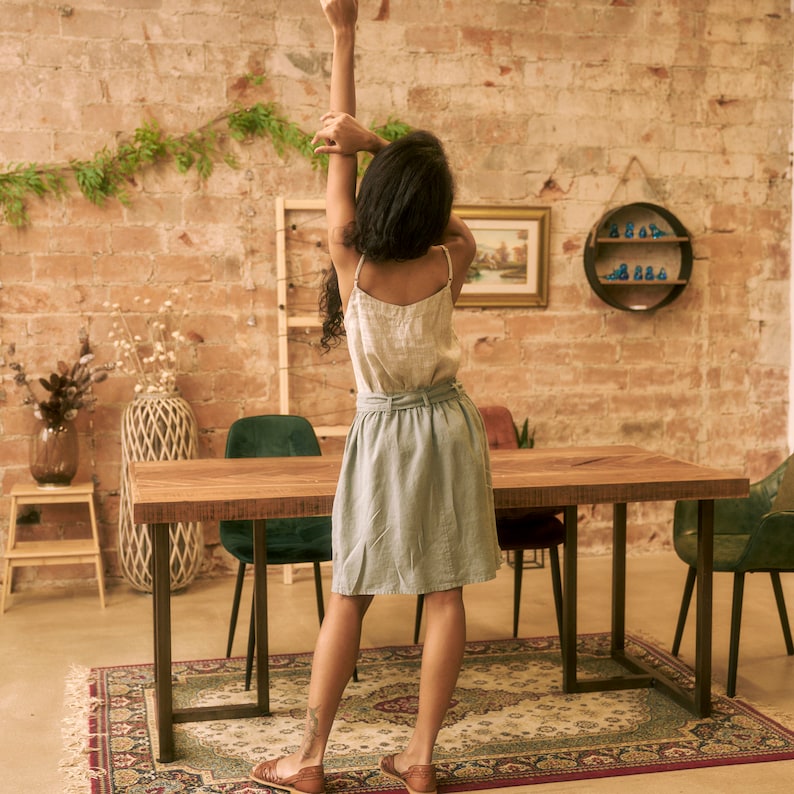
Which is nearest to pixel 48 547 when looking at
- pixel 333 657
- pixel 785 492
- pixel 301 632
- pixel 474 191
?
pixel 301 632

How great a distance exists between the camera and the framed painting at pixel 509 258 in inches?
201

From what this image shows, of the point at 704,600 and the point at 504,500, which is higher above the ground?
the point at 504,500

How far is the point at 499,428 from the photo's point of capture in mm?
4246

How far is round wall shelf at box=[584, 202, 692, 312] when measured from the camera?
517 centimetres

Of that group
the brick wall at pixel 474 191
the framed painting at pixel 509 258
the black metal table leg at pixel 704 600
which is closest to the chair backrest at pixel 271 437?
the brick wall at pixel 474 191

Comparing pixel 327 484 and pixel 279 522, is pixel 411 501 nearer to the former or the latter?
pixel 327 484

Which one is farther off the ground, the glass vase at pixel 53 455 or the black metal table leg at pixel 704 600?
the glass vase at pixel 53 455

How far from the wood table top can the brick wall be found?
1632 mm

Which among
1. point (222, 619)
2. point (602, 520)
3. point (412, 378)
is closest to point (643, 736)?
point (412, 378)

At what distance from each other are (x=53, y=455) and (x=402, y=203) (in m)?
2.71

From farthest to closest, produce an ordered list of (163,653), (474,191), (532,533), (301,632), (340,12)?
(474,191) → (301,632) → (532,533) → (163,653) → (340,12)

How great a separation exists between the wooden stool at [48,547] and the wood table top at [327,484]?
4.20 feet

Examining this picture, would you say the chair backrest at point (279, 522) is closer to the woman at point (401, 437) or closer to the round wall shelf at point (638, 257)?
the woman at point (401, 437)

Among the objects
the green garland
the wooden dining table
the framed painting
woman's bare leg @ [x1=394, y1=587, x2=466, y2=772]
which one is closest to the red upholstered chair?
the wooden dining table
